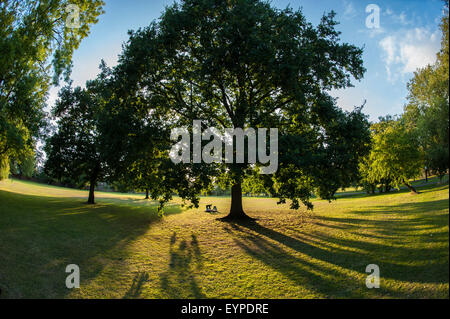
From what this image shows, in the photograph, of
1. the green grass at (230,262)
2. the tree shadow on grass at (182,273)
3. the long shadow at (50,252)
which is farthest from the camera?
the tree shadow on grass at (182,273)

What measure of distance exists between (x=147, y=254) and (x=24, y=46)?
36.5 ft

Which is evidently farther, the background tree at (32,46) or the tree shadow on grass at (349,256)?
the background tree at (32,46)

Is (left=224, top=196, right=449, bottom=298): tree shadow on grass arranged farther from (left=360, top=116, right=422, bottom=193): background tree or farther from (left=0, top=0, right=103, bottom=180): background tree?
(left=360, top=116, right=422, bottom=193): background tree

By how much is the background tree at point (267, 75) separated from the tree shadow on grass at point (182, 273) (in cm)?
421

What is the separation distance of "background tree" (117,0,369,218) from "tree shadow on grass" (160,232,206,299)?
13.8 ft

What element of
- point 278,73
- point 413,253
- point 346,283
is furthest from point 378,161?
point 346,283

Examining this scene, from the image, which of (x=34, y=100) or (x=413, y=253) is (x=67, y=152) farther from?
(x=413, y=253)

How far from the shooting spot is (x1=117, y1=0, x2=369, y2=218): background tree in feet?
38.6

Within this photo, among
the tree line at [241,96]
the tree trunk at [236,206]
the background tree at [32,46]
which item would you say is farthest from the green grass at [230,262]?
the background tree at [32,46]

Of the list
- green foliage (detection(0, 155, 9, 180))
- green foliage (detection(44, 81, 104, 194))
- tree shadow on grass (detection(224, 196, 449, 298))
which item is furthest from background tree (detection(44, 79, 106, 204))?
tree shadow on grass (detection(224, 196, 449, 298))

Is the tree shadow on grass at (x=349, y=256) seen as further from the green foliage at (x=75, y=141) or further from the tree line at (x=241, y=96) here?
the green foliage at (x=75, y=141)

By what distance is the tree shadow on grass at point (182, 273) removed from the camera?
6.01 m

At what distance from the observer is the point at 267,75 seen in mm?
12414

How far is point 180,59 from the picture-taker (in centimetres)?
1459
